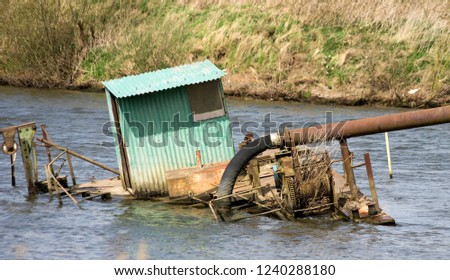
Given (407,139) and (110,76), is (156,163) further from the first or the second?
(110,76)

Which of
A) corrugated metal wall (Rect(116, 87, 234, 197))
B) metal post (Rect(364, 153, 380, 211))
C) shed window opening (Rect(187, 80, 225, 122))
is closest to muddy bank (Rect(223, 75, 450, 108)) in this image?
shed window opening (Rect(187, 80, 225, 122))

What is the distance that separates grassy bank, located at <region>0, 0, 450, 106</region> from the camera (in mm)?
39312

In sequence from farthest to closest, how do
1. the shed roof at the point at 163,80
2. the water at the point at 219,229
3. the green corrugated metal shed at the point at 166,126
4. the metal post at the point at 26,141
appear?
the metal post at the point at 26,141 < the green corrugated metal shed at the point at 166,126 < the shed roof at the point at 163,80 < the water at the point at 219,229

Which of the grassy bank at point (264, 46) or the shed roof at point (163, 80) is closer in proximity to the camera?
the shed roof at point (163, 80)

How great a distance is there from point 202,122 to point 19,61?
21595 millimetres

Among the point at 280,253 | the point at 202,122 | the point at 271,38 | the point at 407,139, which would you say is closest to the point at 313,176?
the point at 280,253

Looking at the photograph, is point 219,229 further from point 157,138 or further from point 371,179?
point 371,179

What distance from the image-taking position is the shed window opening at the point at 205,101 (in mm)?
23172

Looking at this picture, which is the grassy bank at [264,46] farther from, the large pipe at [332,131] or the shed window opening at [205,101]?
the large pipe at [332,131]

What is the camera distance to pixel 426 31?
4006 centimetres

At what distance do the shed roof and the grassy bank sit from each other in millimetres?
16275

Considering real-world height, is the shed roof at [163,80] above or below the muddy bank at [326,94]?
above

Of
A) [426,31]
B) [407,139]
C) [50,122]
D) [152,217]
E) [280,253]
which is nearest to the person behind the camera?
[280,253]

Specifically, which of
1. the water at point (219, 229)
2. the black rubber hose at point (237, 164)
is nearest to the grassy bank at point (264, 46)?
the water at point (219, 229)
